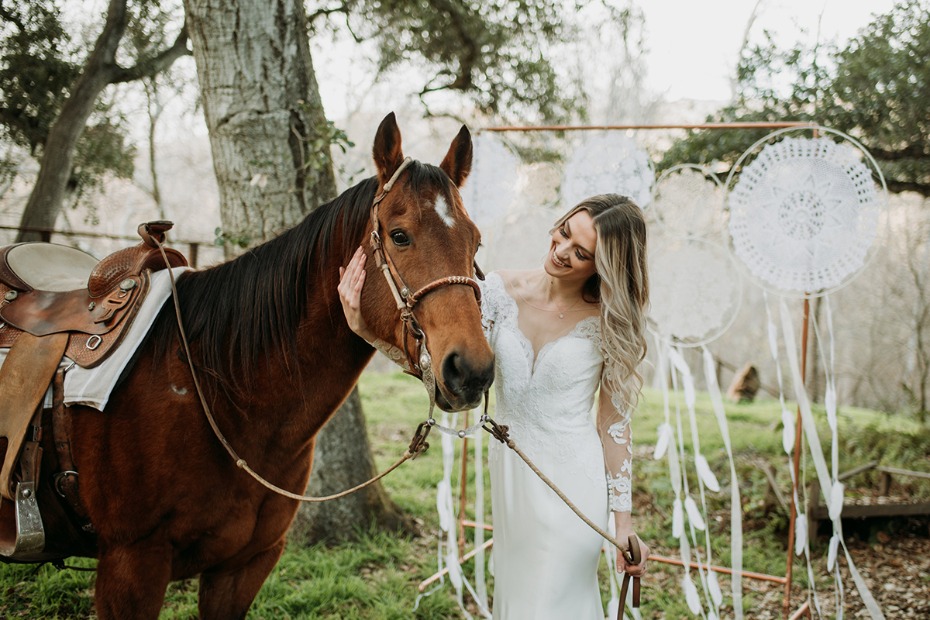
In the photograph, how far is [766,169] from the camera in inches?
128

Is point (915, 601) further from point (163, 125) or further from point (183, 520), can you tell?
point (163, 125)

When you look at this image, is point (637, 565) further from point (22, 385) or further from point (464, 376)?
point (22, 385)

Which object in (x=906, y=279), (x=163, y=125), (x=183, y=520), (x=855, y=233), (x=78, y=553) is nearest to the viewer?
(x=183, y=520)

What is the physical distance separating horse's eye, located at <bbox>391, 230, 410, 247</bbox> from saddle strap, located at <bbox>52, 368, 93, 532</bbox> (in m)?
1.19

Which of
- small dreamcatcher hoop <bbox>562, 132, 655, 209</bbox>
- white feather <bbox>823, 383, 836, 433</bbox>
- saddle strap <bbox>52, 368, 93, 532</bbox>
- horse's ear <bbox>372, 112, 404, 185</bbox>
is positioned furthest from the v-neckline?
Result: white feather <bbox>823, 383, 836, 433</bbox>

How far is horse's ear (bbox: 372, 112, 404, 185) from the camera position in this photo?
5.60 feet

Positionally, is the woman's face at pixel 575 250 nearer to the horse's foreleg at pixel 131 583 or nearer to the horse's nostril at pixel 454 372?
the horse's nostril at pixel 454 372

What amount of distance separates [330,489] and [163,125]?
8760mm

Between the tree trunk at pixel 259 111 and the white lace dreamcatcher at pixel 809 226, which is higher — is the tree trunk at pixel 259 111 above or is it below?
above

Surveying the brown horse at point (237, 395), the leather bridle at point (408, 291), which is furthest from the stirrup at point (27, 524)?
the leather bridle at point (408, 291)

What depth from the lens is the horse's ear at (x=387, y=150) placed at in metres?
1.71

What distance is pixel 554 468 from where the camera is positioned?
208cm

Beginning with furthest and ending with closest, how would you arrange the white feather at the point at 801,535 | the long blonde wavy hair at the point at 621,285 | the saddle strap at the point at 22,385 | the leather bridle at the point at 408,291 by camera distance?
the white feather at the point at 801,535, the long blonde wavy hair at the point at 621,285, the saddle strap at the point at 22,385, the leather bridle at the point at 408,291

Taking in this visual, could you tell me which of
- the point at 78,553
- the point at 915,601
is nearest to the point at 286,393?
the point at 78,553
